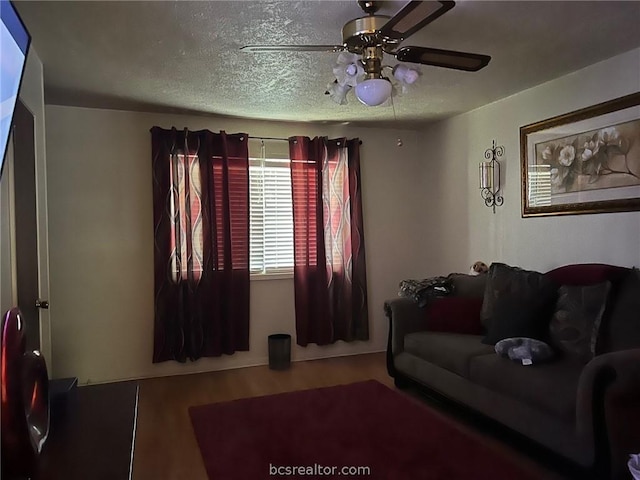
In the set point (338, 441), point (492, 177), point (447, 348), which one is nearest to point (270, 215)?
point (492, 177)

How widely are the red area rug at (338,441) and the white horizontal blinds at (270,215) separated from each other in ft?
4.64

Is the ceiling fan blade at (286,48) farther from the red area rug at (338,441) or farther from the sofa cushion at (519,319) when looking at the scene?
the red area rug at (338,441)

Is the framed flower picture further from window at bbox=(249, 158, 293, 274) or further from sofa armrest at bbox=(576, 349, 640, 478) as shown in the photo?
window at bbox=(249, 158, 293, 274)

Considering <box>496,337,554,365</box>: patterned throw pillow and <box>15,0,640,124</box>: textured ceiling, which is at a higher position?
<box>15,0,640,124</box>: textured ceiling

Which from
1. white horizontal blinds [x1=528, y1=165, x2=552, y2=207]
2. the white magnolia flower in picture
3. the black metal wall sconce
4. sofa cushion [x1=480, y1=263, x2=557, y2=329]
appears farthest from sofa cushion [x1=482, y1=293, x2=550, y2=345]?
the black metal wall sconce

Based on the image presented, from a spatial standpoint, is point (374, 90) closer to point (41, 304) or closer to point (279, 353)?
point (41, 304)

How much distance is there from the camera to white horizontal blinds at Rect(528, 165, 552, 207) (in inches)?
139

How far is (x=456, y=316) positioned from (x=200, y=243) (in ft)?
7.33

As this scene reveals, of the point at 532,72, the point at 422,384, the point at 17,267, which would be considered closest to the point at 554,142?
the point at 532,72

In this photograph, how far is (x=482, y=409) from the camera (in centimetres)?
279

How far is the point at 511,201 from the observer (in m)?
3.90

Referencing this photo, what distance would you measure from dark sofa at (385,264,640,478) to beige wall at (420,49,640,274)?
12.5 inches

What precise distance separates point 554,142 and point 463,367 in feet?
5.87

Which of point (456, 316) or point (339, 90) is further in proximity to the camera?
point (456, 316)
